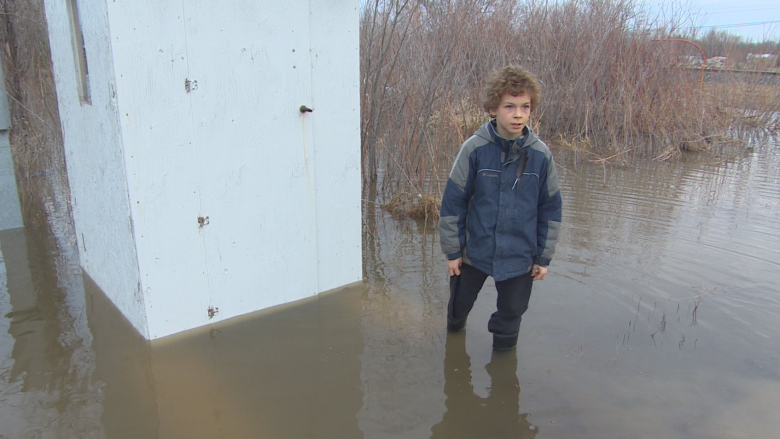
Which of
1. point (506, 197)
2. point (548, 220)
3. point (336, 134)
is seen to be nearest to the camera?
point (506, 197)

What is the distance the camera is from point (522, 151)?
105 inches

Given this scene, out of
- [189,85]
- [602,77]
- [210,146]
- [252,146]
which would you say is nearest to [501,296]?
[252,146]

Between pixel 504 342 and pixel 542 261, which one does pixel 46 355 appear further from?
pixel 542 261

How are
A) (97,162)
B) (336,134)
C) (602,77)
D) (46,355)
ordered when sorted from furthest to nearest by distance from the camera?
(602,77) < (336,134) < (97,162) < (46,355)

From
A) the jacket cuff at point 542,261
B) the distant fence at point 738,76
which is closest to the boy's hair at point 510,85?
the jacket cuff at point 542,261

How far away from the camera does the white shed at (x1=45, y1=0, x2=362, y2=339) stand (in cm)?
278

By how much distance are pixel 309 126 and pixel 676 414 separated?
2569 millimetres

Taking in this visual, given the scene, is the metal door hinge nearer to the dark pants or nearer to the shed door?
the shed door

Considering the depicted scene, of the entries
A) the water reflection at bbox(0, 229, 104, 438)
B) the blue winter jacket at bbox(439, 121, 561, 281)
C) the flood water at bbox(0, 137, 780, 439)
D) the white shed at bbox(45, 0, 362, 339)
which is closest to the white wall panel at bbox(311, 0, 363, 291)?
the white shed at bbox(45, 0, 362, 339)

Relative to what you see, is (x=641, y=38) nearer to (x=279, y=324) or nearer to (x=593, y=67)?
(x=593, y=67)

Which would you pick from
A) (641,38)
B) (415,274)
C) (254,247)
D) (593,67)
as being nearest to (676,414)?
(415,274)

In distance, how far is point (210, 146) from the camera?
3012 mm

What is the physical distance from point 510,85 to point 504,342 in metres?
1.44

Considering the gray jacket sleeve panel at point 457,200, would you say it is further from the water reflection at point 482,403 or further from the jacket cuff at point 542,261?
the water reflection at point 482,403
